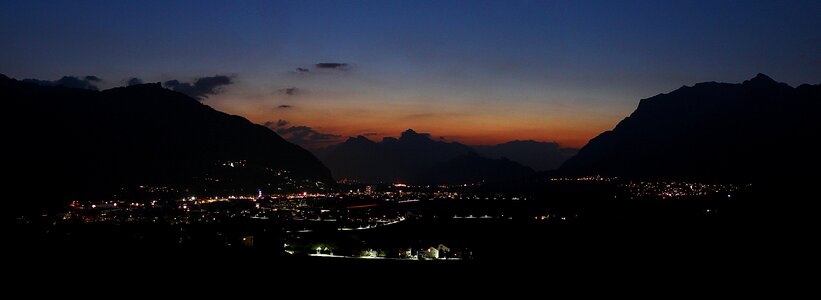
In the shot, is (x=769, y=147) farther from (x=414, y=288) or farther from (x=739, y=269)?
(x=414, y=288)

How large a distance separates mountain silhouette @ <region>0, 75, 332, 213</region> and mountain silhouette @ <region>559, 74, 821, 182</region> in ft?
203

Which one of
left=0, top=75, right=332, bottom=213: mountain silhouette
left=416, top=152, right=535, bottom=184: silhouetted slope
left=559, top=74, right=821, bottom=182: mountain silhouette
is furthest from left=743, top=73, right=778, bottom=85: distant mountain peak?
left=0, top=75, right=332, bottom=213: mountain silhouette

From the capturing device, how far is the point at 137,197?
65.4m

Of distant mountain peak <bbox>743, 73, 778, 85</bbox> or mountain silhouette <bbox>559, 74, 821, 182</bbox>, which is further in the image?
distant mountain peak <bbox>743, 73, 778, 85</bbox>

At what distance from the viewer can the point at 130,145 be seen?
82562 millimetres

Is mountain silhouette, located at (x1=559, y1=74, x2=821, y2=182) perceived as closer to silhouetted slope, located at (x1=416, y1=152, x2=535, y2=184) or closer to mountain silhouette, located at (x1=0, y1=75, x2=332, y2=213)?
silhouetted slope, located at (x1=416, y1=152, x2=535, y2=184)

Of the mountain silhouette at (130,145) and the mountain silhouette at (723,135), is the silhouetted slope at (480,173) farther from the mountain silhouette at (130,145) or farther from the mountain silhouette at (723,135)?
the mountain silhouette at (130,145)

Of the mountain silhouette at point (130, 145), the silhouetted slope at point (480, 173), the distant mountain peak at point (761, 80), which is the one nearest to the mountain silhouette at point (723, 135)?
the distant mountain peak at point (761, 80)

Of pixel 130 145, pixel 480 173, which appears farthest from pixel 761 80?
pixel 130 145

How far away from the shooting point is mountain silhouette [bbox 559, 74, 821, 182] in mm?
84000

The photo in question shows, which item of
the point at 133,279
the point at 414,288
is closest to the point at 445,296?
the point at 414,288

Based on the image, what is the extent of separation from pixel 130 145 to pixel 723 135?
94.8 m

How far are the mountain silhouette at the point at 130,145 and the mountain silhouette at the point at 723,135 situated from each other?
6194 centimetres

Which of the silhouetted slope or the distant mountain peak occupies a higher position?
the distant mountain peak
